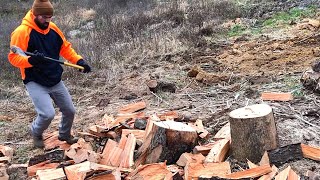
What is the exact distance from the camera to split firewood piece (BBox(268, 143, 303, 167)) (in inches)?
152

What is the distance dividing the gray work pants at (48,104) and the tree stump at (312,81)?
3087 mm

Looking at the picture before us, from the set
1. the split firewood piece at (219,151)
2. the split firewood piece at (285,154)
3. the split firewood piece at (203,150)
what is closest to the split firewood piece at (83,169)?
the split firewood piece at (203,150)

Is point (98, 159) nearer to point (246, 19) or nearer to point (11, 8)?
point (246, 19)

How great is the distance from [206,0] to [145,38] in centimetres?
525

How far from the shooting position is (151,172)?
3881 mm

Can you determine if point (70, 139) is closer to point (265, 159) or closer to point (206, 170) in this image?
point (206, 170)

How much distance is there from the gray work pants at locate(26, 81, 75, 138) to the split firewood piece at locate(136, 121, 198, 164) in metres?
1.23

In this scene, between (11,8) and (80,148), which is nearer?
(80,148)

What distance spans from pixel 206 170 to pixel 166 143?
0.59 m

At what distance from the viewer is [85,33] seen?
14.9 m

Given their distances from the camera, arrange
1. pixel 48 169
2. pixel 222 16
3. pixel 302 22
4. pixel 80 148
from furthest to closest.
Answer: pixel 222 16 < pixel 302 22 < pixel 80 148 < pixel 48 169

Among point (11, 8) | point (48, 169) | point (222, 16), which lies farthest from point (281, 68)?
point (11, 8)

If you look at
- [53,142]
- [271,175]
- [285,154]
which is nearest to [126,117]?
[53,142]

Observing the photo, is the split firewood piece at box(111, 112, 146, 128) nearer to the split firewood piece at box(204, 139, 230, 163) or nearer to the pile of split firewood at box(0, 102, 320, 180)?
the pile of split firewood at box(0, 102, 320, 180)
